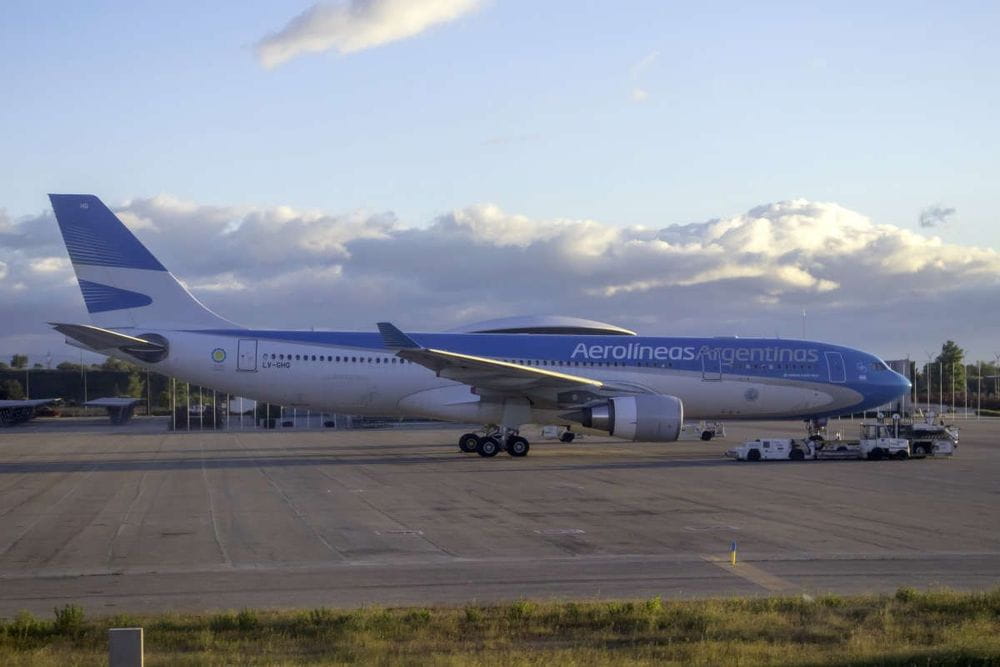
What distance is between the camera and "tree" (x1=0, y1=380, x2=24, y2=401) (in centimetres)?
10044

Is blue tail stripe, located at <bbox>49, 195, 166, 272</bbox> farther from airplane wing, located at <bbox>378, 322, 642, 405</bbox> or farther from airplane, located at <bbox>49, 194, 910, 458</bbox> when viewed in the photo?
airplane wing, located at <bbox>378, 322, 642, 405</bbox>

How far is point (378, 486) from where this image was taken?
22.1 metres

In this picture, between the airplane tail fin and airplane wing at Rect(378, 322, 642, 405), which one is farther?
the airplane tail fin

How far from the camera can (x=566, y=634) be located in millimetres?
8992

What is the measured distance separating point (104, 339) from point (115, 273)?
105 inches

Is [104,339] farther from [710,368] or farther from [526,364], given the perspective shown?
[710,368]

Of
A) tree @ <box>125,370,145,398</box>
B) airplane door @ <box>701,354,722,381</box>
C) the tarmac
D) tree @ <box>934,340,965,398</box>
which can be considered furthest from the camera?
tree @ <box>125,370,145,398</box>

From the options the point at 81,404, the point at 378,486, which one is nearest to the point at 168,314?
the point at 378,486

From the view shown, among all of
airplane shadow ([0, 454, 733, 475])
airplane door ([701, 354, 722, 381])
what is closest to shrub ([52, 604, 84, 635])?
airplane shadow ([0, 454, 733, 475])

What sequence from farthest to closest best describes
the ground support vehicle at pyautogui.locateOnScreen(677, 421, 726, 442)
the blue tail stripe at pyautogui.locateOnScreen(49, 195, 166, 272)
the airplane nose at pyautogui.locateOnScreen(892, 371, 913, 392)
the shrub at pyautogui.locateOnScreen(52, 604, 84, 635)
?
1. the ground support vehicle at pyautogui.locateOnScreen(677, 421, 726, 442)
2. the airplane nose at pyautogui.locateOnScreen(892, 371, 913, 392)
3. the blue tail stripe at pyautogui.locateOnScreen(49, 195, 166, 272)
4. the shrub at pyautogui.locateOnScreen(52, 604, 84, 635)

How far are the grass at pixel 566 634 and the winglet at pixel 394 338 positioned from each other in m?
17.3

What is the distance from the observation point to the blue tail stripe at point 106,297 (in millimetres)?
29875

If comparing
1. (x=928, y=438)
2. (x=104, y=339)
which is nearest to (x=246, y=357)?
(x=104, y=339)

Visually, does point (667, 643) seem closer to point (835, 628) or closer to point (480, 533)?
point (835, 628)
